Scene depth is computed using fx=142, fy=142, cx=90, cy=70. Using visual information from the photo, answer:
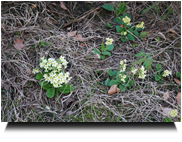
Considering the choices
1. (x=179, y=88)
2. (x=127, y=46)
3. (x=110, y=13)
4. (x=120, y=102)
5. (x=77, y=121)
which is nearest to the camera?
(x=77, y=121)

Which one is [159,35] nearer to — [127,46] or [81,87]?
[127,46]

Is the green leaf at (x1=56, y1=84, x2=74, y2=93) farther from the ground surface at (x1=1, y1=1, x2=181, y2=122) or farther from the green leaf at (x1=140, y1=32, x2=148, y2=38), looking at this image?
the green leaf at (x1=140, y1=32, x2=148, y2=38)

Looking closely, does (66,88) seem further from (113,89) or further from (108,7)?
(108,7)

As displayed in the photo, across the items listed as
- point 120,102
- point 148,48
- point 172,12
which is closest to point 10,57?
point 120,102

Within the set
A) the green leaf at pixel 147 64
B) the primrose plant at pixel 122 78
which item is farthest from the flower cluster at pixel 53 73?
the green leaf at pixel 147 64

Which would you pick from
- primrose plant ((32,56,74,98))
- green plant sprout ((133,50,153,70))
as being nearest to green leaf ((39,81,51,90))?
primrose plant ((32,56,74,98))

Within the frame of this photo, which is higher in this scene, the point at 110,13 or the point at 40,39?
the point at 110,13

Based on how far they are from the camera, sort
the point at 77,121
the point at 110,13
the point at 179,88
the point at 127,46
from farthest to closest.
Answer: the point at 110,13 < the point at 127,46 < the point at 179,88 < the point at 77,121
